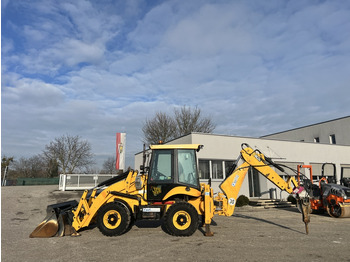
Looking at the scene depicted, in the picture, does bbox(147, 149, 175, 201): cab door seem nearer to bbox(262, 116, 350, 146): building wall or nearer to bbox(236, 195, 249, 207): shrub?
bbox(236, 195, 249, 207): shrub

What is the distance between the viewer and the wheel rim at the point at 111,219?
7.54 meters

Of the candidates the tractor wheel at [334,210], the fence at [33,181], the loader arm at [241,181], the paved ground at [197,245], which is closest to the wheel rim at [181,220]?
the paved ground at [197,245]

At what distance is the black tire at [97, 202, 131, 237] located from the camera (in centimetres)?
748

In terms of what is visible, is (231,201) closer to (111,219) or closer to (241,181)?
(241,181)

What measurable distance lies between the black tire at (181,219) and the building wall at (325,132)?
27735mm

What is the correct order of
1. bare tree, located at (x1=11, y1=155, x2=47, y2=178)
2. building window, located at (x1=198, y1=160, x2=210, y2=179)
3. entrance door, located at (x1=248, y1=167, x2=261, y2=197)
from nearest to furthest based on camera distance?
building window, located at (x1=198, y1=160, x2=210, y2=179)
entrance door, located at (x1=248, y1=167, x2=261, y2=197)
bare tree, located at (x1=11, y1=155, x2=47, y2=178)

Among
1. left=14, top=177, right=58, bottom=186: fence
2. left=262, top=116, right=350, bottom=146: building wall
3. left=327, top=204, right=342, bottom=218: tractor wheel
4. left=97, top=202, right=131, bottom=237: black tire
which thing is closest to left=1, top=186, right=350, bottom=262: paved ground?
left=97, top=202, right=131, bottom=237: black tire

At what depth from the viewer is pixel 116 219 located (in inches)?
298

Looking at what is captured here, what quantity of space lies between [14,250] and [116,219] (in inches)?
98.7

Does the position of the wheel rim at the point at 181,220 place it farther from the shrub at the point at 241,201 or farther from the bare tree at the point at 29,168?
the bare tree at the point at 29,168

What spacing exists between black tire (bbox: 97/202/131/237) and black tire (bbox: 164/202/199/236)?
3.87ft

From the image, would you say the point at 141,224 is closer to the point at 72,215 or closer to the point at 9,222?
the point at 72,215

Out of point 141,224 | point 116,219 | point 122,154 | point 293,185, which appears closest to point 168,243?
point 116,219

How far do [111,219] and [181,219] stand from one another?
1995mm
